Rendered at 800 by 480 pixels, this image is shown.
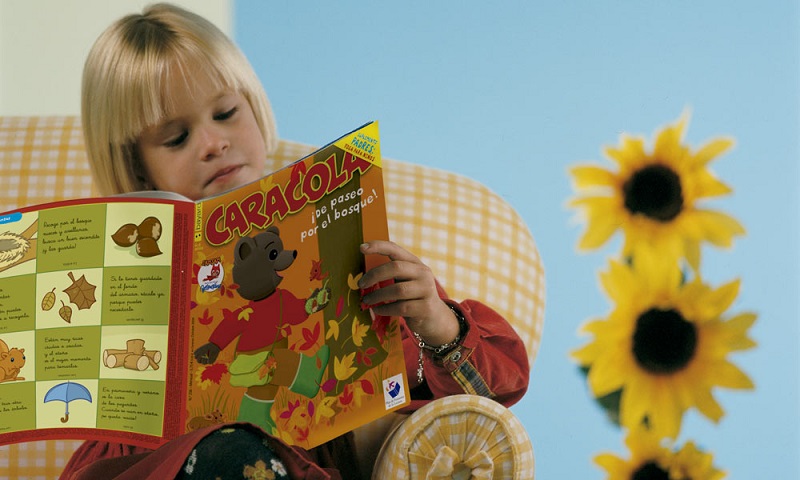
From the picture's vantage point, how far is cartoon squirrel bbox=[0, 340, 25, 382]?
87 cm

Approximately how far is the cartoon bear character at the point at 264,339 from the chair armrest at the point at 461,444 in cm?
12

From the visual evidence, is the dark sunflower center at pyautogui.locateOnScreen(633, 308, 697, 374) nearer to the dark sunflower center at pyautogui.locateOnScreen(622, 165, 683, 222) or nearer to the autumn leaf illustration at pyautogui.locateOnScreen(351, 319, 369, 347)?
the dark sunflower center at pyautogui.locateOnScreen(622, 165, 683, 222)

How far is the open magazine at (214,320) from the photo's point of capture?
0.85 m

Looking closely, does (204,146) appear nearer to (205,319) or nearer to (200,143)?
(200,143)

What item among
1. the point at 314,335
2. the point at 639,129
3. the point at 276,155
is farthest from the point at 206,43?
the point at 639,129

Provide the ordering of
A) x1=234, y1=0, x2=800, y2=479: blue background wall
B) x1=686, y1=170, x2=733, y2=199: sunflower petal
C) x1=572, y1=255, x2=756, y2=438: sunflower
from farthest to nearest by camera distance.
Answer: x1=234, y1=0, x2=800, y2=479: blue background wall < x1=686, y1=170, x2=733, y2=199: sunflower petal < x1=572, y1=255, x2=756, y2=438: sunflower

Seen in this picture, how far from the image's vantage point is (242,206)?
875 millimetres

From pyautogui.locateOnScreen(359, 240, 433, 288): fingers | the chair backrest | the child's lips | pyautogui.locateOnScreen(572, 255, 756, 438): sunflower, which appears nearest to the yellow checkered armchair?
the chair backrest

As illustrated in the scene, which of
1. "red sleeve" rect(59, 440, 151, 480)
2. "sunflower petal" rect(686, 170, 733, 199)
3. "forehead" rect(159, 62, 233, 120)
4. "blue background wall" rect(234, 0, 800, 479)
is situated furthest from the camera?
"blue background wall" rect(234, 0, 800, 479)

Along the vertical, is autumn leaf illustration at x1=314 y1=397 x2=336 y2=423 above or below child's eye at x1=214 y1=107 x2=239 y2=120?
below

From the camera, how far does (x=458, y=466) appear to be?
88 cm

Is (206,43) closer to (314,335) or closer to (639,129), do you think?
(314,335)

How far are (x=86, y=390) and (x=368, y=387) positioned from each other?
26cm

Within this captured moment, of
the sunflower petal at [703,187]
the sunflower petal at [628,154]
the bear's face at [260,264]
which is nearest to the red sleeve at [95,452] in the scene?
the bear's face at [260,264]
